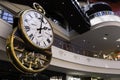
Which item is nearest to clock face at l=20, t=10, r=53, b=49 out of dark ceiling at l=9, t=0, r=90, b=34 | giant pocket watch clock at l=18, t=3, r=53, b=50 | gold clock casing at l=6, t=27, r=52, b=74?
giant pocket watch clock at l=18, t=3, r=53, b=50

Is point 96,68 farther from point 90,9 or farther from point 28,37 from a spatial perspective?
point 28,37

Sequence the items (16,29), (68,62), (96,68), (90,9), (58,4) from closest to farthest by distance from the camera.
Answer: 1. (16,29)
2. (68,62)
3. (58,4)
4. (96,68)
5. (90,9)

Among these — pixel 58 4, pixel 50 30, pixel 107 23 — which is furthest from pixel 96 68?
pixel 50 30

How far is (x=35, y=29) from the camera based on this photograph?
26.7 feet

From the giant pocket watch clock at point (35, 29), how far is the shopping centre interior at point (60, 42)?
4 cm

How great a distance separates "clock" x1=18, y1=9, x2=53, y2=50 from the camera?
7551 millimetres

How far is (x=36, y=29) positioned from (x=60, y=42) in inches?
274

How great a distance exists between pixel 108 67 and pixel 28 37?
12.5 metres

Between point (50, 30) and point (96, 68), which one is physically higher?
point (50, 30)

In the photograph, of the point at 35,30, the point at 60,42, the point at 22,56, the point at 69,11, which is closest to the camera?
the point at 22,56

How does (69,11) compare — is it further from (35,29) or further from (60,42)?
(35,29)

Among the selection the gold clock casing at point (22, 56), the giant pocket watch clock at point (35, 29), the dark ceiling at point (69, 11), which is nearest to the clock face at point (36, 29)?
the giant pocket watch clock at point (35, 29)

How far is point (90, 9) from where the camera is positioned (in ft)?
72.0

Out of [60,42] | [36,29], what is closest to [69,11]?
[60,42]
